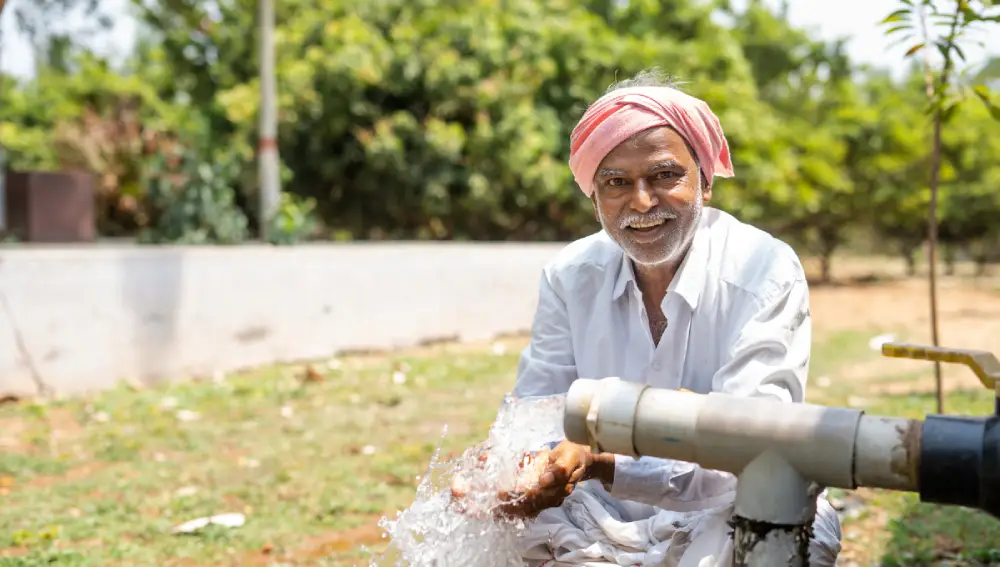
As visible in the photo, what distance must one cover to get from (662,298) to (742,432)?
3.34 ft

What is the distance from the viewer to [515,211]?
1370 centimetres

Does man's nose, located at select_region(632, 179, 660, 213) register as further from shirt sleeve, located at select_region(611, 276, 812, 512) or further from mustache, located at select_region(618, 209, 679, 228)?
shirt sleeve, located at select_region(611, 276, 812, 512)

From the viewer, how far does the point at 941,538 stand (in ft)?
13.0

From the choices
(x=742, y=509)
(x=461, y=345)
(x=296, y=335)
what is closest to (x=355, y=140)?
(x=461, y=345)

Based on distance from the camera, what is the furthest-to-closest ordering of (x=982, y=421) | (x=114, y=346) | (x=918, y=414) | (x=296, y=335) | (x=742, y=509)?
(x=296, y=335) < (x=114, y=346) < (x=918, y=414) < (x=742, y=509) < (x=982, y=421)

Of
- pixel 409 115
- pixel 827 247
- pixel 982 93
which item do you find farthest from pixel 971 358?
pixel 827 247

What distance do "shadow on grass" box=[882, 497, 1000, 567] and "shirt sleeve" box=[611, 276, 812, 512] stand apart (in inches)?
77.8

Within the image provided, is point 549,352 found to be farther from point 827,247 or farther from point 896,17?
point 827,247

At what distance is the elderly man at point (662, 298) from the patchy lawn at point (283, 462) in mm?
1604

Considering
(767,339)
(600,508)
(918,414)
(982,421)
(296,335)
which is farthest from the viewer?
(296,335)

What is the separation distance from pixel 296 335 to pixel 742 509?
286 inches

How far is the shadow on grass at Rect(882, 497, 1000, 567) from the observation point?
3.71m

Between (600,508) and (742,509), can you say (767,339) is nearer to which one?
(600,508)

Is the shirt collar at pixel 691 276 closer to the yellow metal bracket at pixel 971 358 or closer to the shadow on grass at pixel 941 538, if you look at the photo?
the yellow metal bracket at pixel 971 358
